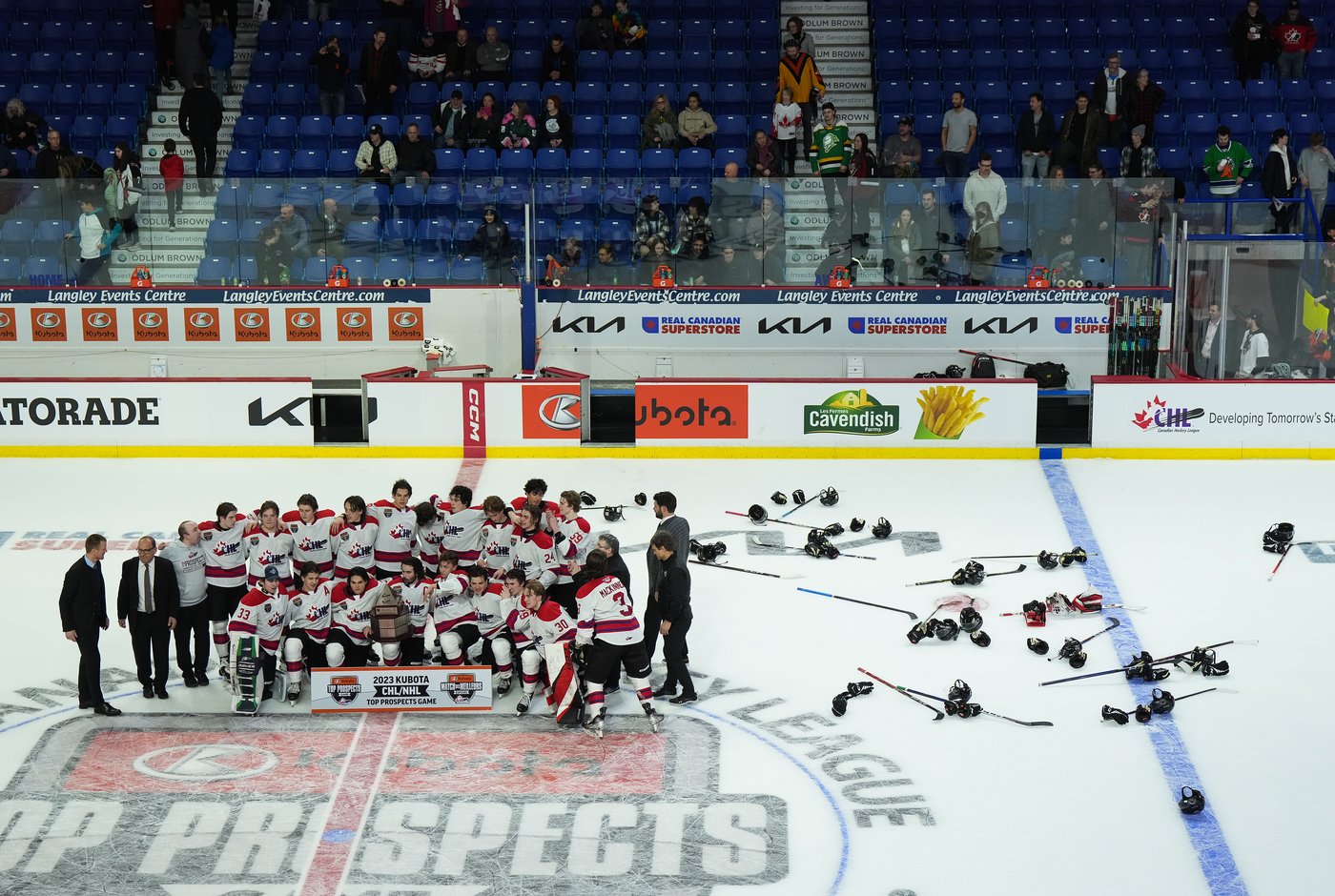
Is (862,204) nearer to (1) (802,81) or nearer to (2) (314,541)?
(1) (802,81)

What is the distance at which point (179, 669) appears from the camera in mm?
11805

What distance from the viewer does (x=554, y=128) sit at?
21.6 metres

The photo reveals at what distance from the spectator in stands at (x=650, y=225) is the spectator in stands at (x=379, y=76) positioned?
4.52 meters

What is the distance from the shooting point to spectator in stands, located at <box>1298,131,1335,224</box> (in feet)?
69.4

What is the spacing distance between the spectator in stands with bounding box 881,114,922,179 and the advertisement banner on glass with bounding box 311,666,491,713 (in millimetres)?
11624

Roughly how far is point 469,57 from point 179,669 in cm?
1273

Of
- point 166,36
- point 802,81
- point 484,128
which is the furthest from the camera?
point 166,36

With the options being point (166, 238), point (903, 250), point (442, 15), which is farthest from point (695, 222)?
point (166, 238)

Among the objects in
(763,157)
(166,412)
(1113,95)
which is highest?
(1113,95)

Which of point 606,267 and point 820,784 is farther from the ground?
point 606,267

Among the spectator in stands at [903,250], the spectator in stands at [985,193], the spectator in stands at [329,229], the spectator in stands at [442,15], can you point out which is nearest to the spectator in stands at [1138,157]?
the spectator in stands at [985,193]

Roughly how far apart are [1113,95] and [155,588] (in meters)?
14.8

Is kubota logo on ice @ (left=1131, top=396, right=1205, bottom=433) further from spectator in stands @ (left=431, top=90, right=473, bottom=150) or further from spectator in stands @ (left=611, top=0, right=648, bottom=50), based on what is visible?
spectator in stands @ (left=611, top=0, right=648, bottom=50)

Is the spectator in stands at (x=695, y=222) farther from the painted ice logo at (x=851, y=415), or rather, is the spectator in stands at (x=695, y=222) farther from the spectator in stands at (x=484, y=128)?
the painted ice logo at (x=851, y=415)
